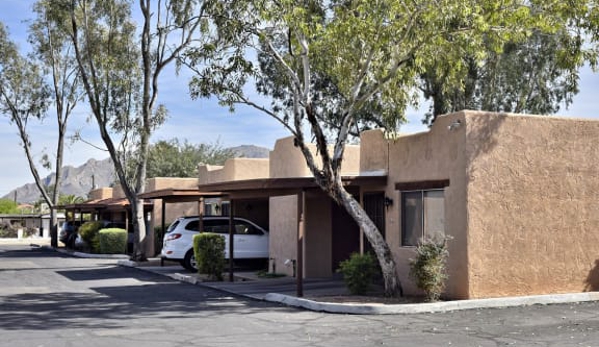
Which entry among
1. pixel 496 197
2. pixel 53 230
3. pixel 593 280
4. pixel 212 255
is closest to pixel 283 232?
pixel 212 255

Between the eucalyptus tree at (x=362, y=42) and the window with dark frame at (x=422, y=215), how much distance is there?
1.10 m

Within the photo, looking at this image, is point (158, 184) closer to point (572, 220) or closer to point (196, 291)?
point (196, 291)

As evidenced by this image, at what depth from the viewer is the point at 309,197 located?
70.9 feet

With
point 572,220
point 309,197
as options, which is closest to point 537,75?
point 309,197

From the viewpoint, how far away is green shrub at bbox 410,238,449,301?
1506cm

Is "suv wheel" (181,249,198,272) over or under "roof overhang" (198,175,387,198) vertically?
under

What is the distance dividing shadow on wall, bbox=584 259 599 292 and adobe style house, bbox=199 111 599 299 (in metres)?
0.02

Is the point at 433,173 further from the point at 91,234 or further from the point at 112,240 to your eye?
the point at 91,234

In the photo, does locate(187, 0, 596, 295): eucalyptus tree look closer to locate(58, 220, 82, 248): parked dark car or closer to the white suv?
the white suv

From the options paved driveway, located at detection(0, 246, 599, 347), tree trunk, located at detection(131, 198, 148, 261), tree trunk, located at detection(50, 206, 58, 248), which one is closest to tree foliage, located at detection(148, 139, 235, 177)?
tree trunk, located at detection(50, 206, 58, 248)

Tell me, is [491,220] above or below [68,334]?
above

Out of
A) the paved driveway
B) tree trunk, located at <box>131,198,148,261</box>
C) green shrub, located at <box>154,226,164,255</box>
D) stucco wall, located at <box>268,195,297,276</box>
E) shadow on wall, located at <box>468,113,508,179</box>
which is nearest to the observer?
the paved driveway

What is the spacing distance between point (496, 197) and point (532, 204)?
913mm

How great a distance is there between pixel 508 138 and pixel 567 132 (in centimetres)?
157
